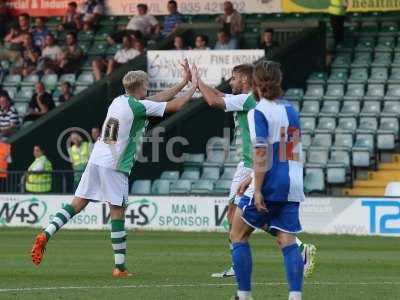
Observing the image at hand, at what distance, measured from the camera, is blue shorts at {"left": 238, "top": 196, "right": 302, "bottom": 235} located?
446 inches

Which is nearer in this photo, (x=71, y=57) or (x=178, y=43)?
(x=178, y=43)

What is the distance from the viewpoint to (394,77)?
96.3 ft

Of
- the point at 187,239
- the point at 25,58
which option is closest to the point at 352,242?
the point at 187,239

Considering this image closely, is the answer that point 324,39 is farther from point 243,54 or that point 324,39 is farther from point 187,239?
point 187,239

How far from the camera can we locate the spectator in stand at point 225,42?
30344 mm

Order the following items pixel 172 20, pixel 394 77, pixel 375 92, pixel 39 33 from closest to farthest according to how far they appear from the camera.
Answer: pixel 375 92, pixel 394 77, pixel 172 20, pixel 39 33

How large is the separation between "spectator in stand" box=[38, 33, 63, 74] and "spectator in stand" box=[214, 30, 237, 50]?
437cm

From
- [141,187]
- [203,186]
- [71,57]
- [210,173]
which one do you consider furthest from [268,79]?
[71,57]

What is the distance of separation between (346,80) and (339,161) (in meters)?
2.89

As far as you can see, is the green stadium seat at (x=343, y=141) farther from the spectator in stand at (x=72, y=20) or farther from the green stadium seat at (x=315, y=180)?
the spectator in stand at (x=72, y=20)

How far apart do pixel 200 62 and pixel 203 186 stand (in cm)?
371

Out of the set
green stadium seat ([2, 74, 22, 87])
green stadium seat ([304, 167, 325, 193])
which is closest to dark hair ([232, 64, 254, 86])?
green stadium seat ([304, 167, 325, 193])

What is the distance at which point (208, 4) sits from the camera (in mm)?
33312

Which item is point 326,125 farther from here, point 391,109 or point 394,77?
point 394,77
